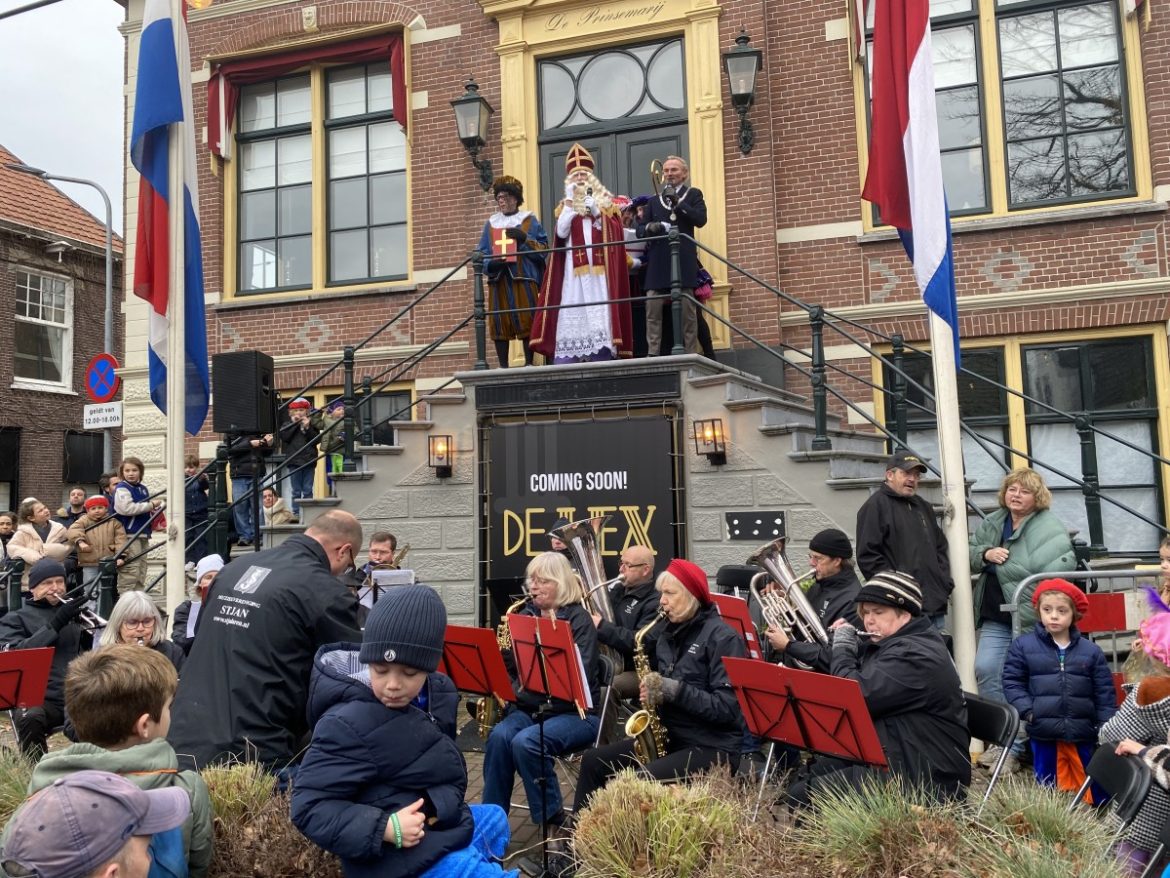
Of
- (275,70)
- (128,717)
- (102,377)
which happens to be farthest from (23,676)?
(275,70)

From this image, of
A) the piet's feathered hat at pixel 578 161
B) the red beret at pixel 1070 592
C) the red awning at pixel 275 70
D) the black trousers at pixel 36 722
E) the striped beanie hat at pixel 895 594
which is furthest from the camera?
the red awning at pixel 275 70

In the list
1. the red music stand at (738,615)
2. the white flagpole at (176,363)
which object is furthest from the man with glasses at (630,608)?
the white flagpole at (176,363)

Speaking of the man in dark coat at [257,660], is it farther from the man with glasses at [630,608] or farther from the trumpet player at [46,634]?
the trumpet player at [46,634]

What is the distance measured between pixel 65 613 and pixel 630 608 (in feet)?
11.9

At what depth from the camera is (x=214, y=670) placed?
14.1 feet

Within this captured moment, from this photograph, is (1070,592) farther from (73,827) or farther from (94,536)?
(94,536)

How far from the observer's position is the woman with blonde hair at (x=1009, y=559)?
6695mm

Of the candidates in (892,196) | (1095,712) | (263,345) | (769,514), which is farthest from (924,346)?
(263,345)

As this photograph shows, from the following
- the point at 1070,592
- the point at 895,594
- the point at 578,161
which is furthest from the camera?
the point at 578,161

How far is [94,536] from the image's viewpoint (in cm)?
1098

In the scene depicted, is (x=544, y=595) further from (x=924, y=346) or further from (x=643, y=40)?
(x=643, y=40)

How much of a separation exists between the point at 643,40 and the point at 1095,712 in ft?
29.3

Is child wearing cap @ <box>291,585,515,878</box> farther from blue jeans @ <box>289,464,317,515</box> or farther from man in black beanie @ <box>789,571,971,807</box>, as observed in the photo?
blue jeans @ <box>289,464,317,515</box>

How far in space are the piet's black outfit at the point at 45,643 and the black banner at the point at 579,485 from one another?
12.4 ft
